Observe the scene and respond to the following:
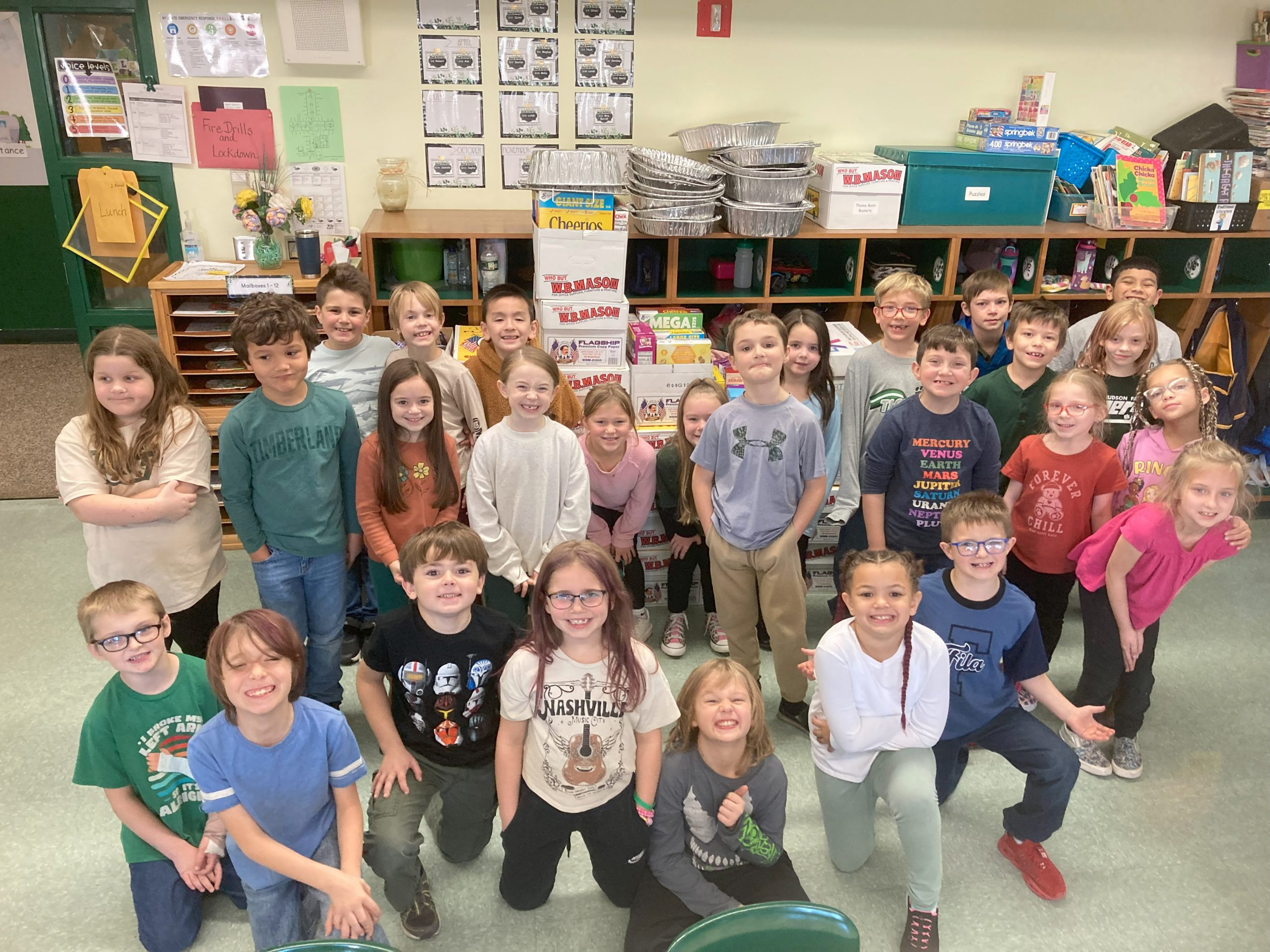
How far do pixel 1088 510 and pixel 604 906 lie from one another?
1673 mm

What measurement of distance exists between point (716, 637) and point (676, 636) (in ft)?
0.46

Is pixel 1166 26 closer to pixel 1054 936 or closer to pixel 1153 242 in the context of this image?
pixel 1153 242

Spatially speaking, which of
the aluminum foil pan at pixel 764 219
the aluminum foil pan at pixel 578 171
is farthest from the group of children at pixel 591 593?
the aluminum foil pan at pixel 764 219

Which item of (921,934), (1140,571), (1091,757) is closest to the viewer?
(921,934)

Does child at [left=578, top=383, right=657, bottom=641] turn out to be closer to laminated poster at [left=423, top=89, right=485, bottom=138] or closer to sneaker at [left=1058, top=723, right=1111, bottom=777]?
sneaker at [left=1058, top=723, right=1111, bottom=777]

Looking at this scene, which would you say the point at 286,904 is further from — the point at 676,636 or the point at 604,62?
the point at 604,62

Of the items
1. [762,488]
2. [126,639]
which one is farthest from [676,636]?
[126,639]

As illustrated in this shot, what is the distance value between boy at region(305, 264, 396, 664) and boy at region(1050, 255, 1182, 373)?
7.32 feet

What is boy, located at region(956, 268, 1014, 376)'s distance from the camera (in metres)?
3.06

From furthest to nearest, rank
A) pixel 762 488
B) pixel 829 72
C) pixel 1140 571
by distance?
pixel 829 72 → pixel 762 488 → pixel 1140 571

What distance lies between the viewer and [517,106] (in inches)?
148

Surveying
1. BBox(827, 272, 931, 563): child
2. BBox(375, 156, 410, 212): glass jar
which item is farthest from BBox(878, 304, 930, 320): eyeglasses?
BBox(375, 156, 410, 212): glass jar

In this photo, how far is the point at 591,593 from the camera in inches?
71.6

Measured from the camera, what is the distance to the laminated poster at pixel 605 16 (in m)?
3.64
